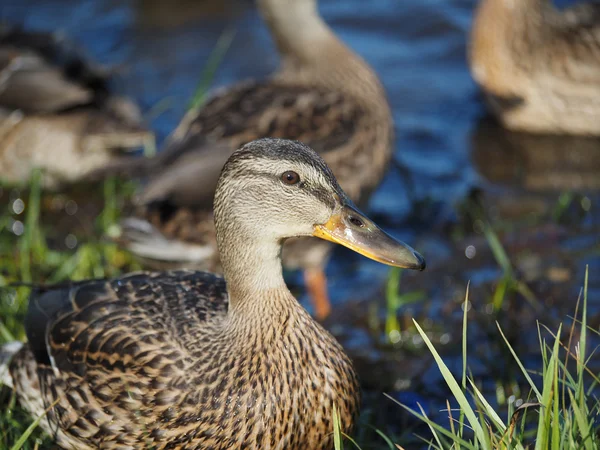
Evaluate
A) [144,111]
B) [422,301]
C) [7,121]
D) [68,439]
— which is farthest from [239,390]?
[144,111]

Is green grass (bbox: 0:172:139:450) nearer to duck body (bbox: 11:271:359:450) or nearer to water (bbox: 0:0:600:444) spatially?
duck body (bbox: 11:271:359:450)

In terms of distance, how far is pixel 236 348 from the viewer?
10.5 ft

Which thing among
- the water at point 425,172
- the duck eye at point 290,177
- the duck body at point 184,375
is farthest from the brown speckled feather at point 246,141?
the duck eye at point 290,177

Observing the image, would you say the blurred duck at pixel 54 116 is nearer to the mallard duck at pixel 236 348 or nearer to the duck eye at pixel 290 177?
the mallard duck at pixel 236 348

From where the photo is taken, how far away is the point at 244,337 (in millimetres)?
3223

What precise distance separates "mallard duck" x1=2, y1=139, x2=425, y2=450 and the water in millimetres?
711

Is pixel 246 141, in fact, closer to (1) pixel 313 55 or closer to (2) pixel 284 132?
(2) pixel 284 132

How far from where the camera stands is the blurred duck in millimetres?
5922

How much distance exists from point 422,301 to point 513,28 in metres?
2.83

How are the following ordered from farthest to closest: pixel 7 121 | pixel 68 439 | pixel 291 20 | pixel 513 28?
1. pixel 513 28
2. pixel 7 121
3. pixel 291 20
4. pixel 68 439

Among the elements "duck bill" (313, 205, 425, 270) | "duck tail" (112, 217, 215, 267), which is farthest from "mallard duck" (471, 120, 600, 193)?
"duck bill" (313, 205, 425, 270)

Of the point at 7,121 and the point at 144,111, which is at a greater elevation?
the point at 7,121

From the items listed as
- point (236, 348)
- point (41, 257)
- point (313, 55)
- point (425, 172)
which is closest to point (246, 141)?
point (313, 55)

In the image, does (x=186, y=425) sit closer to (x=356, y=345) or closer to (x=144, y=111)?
(x=356, y=345)
